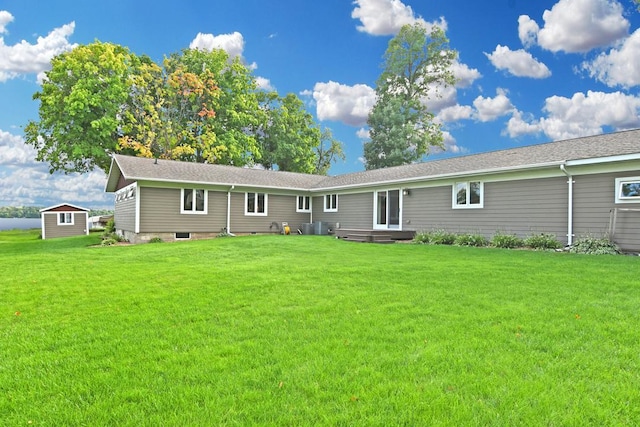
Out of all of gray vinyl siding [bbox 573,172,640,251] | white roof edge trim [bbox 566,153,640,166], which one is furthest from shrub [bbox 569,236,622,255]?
white roof edge trim [bbox 566,153,640,166]

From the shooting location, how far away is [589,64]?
2075cm

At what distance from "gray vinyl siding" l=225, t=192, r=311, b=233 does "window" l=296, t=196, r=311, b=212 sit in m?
0.21

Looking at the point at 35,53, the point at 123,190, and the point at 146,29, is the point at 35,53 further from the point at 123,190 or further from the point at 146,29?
the point at 123,190

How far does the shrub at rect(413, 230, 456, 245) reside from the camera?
13203 mm

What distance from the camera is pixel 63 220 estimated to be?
1022 inches

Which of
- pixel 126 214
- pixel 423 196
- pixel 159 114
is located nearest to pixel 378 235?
pixel 423 196

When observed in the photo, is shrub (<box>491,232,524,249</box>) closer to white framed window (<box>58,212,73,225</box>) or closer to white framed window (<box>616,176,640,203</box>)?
white framed window (<box>616,176,640,203</box>)

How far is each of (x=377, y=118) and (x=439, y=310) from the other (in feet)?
102

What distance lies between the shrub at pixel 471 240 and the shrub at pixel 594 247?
246cm

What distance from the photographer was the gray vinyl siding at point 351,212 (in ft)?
57.3

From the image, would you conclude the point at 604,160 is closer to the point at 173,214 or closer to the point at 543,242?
the point at 543,242

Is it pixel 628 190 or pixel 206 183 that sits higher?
pixel 206 183

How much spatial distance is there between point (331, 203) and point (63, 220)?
61.8 feet

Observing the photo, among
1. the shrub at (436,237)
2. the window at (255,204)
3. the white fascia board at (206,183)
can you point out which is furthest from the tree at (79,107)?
the shrub at (436,237)
